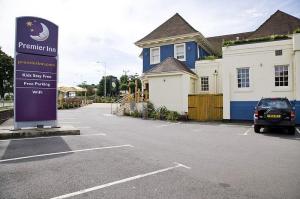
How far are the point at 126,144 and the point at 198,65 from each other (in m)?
16.8

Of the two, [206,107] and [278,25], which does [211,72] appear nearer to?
[206,107]

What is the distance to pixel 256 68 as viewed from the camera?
17.9 metres

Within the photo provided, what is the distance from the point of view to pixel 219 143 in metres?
9.61

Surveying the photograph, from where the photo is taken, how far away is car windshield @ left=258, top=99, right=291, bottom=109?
1240 centimetres

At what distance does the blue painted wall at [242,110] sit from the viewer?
59.4 feet

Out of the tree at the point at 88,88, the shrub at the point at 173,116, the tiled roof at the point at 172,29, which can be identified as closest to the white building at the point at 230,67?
the tiled roof at the point at 172,29

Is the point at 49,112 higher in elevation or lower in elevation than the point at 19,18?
lower

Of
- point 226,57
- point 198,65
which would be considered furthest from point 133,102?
point 226,57

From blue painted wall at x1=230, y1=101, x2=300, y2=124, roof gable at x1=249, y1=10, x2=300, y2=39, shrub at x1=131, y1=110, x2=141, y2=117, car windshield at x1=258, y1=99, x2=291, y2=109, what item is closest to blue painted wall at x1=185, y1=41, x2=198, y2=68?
shrub at x1=131, y1=110, x2=141, y2=117

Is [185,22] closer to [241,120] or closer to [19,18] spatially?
[241,120]

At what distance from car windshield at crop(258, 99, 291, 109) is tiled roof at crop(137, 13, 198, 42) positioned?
13.5 metres

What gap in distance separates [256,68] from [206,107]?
4630 millimetres

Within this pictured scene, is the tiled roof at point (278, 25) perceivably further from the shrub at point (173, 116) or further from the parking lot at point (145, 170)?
the parking lot at point (145, 170)

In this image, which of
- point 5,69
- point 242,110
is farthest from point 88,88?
point 242,110
